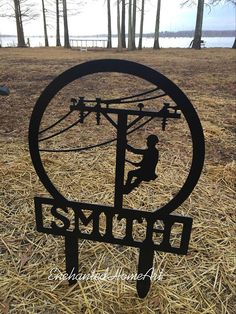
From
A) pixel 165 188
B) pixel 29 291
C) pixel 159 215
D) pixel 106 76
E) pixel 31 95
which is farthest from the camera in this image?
pixel 106 76

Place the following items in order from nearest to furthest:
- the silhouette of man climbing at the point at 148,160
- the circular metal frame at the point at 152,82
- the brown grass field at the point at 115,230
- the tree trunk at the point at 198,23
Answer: the circular metal frame at the point at 152,82 → the silhouette of man climbing at the point at 148,160 → the brown grass field at the point at 115,230 → the tree trunk at the point at 198,23

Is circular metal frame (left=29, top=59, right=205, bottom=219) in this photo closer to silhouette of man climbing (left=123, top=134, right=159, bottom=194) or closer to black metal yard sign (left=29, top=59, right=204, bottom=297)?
black metal yard sign (left=29, top=59, right=204, bottom=297)

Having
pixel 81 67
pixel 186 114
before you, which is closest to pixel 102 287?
pixel 186 114

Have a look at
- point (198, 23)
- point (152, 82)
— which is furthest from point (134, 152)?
point (198, 23)

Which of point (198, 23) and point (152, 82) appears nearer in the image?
point (152, 82)

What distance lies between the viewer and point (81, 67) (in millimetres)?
1646

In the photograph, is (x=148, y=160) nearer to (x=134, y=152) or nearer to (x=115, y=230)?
(x=134, y=152)

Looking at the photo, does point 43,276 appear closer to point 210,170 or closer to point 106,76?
point 210,170

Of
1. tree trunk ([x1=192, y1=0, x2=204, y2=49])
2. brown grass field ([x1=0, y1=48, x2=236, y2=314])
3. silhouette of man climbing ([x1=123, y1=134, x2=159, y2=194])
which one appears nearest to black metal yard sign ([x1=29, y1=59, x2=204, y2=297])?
silhouette of man climbing ([x1=123, y1=134, x2=159, y2=194])

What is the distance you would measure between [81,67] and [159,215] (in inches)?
37.6

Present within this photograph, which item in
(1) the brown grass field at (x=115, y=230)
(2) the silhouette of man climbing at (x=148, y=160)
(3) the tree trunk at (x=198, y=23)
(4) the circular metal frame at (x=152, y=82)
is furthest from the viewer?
(3) the tree trunk at (x=198, y=23)

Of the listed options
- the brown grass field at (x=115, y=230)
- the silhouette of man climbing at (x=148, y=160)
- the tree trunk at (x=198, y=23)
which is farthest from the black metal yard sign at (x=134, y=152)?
the tree trunk at (x=198, y=23)

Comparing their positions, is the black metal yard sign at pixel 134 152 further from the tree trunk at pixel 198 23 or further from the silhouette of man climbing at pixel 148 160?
the tree trunk at pixel 198 23

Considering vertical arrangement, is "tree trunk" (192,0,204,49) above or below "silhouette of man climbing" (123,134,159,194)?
above
